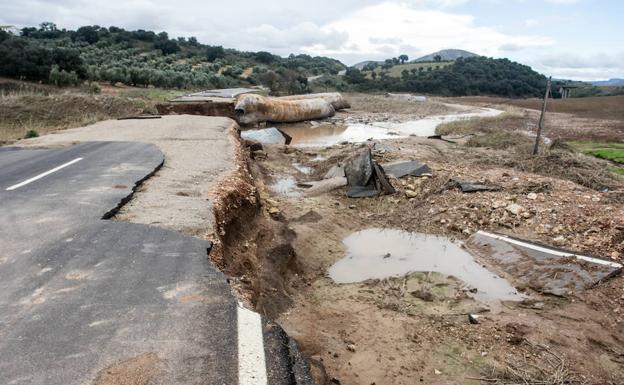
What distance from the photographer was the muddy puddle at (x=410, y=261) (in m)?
6.84

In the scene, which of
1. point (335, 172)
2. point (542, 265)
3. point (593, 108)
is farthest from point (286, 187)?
point (593, 108)

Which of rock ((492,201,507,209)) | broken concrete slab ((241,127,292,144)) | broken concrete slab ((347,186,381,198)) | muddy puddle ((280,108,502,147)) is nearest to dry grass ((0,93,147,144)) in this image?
broken concrete slab ((241,127,292,144))

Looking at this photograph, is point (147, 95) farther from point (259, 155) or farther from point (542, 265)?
point (542, 265)

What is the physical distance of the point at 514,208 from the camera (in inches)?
356

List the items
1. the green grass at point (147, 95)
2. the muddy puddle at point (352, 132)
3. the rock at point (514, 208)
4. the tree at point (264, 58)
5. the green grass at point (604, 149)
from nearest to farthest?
the rock at point (514, 208), the green grass at point (604, 149), the muddy puddle at point (352, 132), the green grass at point (147, 95), the tree at point (264, 58)

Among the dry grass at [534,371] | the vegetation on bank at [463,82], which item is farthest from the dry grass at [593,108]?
the dry grass at [534,371]

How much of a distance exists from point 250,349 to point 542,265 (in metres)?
5.69

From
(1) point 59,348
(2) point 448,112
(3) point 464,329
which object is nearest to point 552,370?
(3) point 464,329

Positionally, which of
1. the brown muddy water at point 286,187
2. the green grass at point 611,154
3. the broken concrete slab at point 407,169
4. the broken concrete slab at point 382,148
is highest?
the broken concrete slab at point 382,148

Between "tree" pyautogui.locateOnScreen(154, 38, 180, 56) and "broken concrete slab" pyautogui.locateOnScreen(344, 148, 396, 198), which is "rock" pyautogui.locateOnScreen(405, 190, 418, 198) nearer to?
"broken concrete slab" pyautogui.locateOnScreen(344, 148, 396, 198)

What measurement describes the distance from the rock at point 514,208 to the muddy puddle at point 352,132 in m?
11.6

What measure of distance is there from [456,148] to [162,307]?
16.1 meters

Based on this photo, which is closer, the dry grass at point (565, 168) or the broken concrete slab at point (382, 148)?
the dry grass at point (565, 168)

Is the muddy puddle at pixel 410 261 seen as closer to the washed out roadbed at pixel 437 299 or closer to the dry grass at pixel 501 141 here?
the washed out roadbed at pixel 437 299
